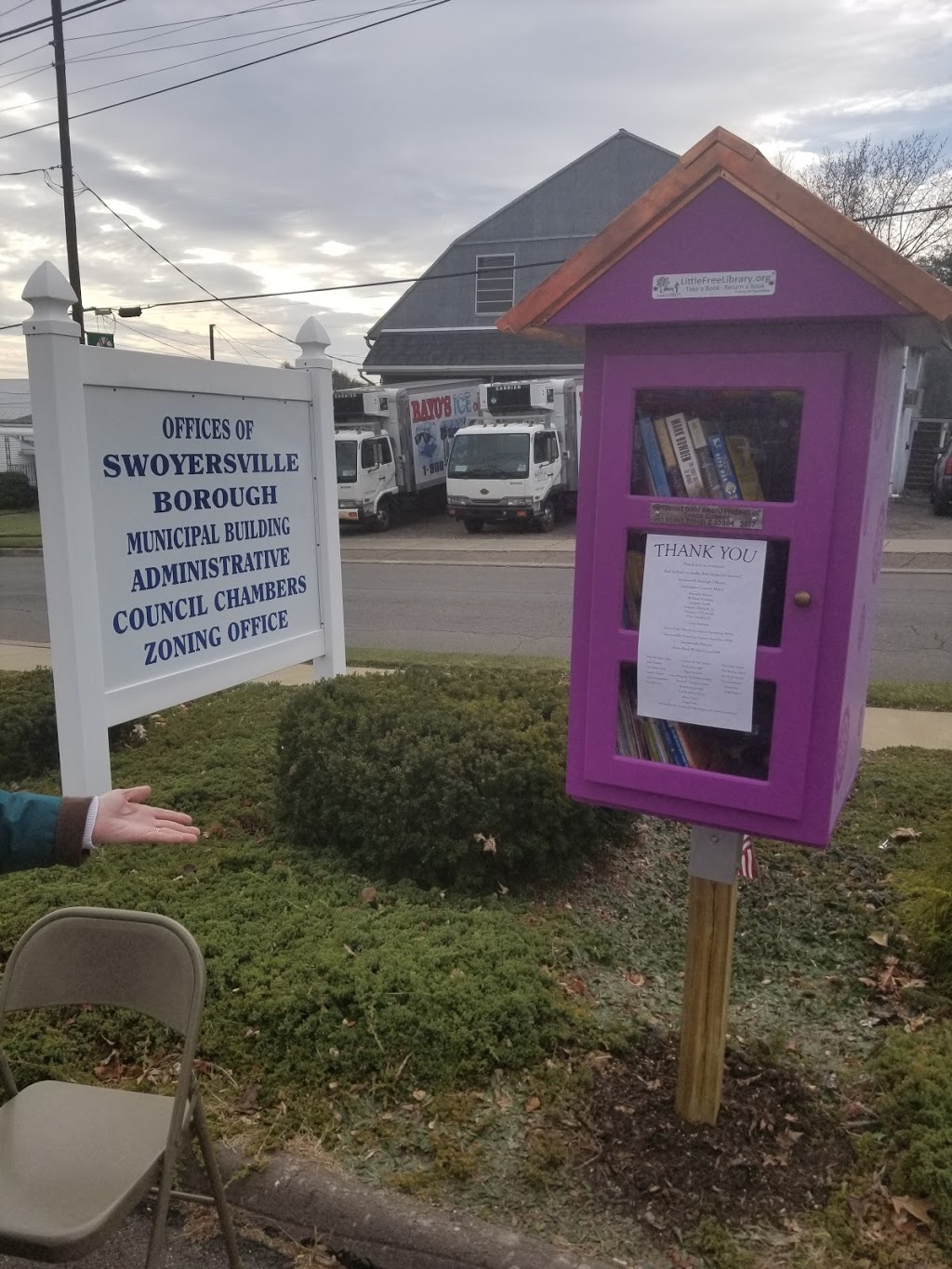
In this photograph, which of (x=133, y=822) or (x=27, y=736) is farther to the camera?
(x=27, y=736)

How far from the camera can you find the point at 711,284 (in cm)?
225

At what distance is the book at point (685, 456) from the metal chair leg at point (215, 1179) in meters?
1.77

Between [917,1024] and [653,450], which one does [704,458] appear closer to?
[653,450]

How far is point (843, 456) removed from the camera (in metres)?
2.22

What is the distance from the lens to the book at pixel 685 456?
2463 millimetres

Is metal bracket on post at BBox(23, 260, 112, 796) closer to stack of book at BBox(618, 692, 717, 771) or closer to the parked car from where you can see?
stack of book at BBox(618, 692, 717, 771)

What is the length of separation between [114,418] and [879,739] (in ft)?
15.0

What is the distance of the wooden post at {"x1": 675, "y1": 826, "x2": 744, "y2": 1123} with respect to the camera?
253 centimetres

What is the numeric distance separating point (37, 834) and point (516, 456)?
19.4m

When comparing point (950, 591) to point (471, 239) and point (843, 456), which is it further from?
point (471, 239)

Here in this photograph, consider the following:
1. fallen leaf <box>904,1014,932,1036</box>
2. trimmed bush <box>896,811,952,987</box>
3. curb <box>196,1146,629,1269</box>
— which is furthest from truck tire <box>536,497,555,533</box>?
curb <box>196,1146,629,1269</box>

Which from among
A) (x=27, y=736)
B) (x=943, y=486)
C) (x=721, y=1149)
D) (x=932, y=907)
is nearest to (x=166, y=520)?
(x=27, y=736)

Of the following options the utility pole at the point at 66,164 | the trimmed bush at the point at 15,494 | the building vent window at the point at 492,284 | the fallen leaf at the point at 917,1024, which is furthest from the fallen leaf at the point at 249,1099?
the trimmed bush at the point at 15,494

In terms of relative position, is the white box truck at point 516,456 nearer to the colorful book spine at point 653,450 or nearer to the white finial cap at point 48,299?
the white finial cap at point 48,299
